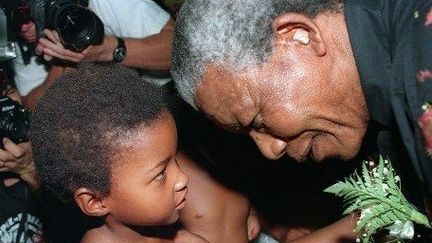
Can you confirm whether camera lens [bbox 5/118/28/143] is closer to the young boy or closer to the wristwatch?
the young boy

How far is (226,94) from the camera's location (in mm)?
1726

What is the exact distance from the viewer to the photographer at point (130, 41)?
3141mm

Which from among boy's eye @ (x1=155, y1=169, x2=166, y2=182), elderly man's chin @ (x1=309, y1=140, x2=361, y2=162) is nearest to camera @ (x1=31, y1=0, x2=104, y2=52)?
boy's eye @ (x1=155, y1=169, x2=166, y2=182)

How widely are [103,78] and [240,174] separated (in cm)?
107

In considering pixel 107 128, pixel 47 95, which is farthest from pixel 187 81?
pixel 47 95

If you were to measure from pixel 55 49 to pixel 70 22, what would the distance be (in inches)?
7.9

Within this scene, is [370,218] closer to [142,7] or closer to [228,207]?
[228,207]

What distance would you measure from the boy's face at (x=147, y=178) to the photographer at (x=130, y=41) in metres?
1.13

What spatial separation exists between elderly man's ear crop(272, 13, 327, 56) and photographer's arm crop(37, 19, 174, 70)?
1.80m

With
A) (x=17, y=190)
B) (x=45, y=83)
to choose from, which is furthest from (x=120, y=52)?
(x=17, y=190)

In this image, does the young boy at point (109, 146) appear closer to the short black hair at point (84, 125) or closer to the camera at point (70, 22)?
the short black hair at point (84, 125)

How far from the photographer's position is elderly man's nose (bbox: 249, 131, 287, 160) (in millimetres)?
1868

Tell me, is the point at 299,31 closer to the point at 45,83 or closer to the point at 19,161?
the point at 19,161

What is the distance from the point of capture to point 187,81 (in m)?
1.79
